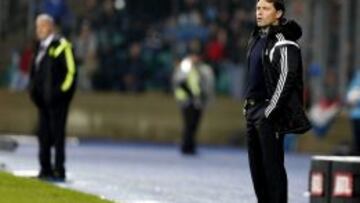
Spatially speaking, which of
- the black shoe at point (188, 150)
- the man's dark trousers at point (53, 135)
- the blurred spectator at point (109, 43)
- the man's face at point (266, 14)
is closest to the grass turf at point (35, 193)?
the man's dark trousers at point (53, 135)

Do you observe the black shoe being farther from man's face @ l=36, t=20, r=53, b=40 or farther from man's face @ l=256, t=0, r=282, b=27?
man's face @ l=256, t=0, r=282, b=27

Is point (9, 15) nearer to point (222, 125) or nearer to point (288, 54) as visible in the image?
point (222, 125)

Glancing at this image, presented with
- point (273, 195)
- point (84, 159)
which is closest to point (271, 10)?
point (273, 195)

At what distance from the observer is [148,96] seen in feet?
109

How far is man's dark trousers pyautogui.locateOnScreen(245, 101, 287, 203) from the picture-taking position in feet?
39.6

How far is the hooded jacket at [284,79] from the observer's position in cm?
1198

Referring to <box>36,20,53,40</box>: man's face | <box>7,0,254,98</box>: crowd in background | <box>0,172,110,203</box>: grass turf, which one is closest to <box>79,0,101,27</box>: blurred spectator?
<box>7,0,254,98</box>: crowd in background

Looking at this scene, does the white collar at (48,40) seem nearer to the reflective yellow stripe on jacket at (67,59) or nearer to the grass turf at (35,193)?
the reflective yellow stripe on jacket at (67,59)

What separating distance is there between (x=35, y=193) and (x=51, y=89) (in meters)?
3.54

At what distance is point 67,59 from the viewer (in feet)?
61.5

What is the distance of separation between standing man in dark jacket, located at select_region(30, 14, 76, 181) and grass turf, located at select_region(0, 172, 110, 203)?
1.49 m

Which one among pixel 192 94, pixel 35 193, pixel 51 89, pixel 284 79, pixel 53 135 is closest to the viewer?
pixel 284 79

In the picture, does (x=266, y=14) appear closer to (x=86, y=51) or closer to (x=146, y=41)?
(x=146, y=41)

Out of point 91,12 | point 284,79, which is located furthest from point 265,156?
point 91,12
